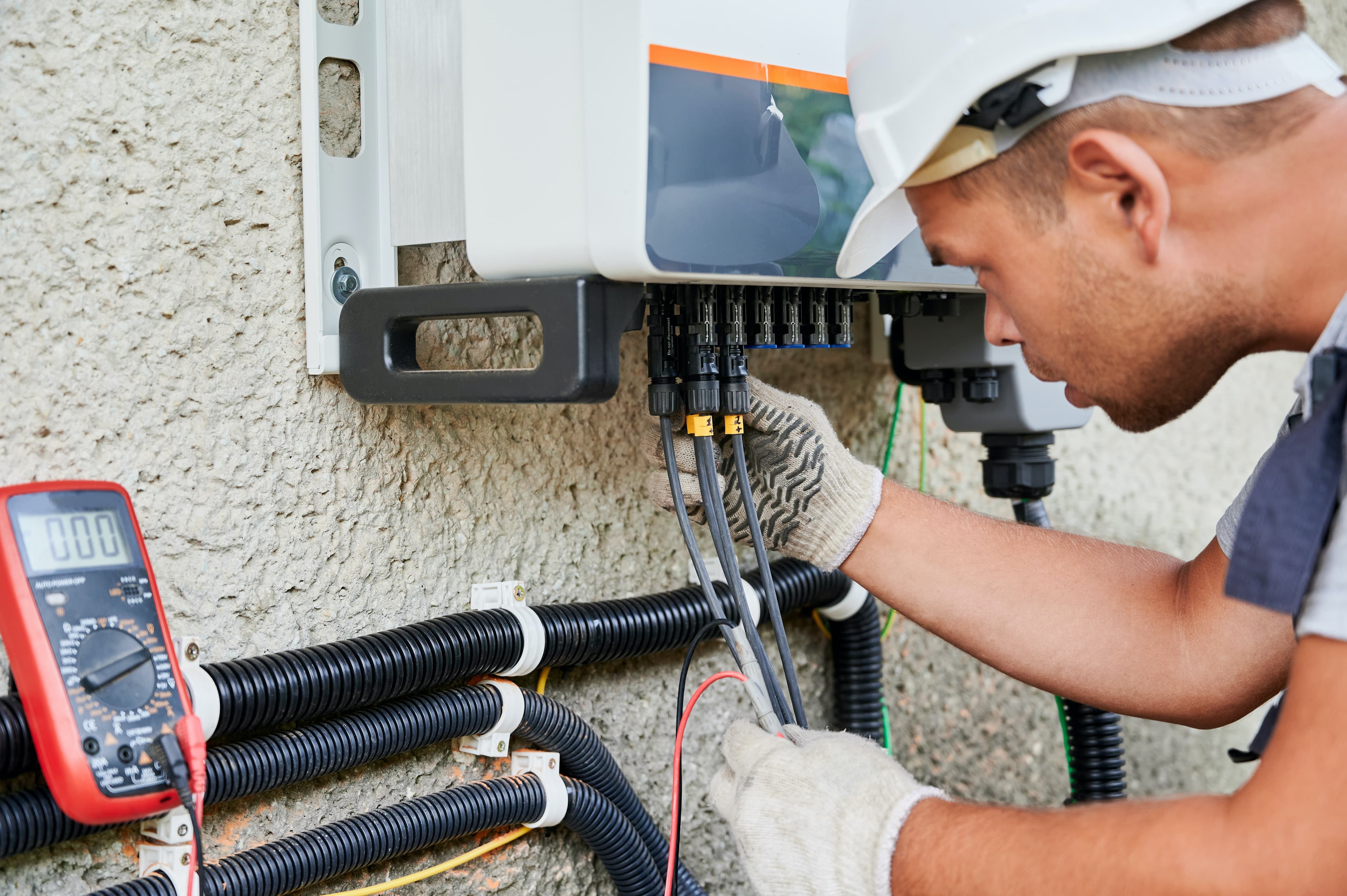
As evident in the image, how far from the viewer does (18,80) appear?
0.73 m

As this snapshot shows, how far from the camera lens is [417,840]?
863mm

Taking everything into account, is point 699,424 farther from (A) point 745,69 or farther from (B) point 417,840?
(B) point 417,840

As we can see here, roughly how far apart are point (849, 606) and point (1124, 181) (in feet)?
2.22

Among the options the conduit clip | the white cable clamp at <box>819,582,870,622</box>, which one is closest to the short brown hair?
the white cable clamp at <box>819,582,870,622</box>

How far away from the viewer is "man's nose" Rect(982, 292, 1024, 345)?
2.63ft

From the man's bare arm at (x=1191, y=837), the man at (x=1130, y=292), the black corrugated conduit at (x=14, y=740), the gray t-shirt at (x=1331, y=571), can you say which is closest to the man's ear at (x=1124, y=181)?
the man at (x=1130, y=292)

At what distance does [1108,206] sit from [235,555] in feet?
2.24

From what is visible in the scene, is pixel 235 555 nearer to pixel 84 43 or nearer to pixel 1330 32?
pixel 84 43

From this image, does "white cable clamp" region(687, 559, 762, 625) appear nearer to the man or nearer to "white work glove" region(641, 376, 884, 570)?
"white work glove" region(641, 376, 884, 570)

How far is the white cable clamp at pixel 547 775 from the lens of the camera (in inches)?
37.2

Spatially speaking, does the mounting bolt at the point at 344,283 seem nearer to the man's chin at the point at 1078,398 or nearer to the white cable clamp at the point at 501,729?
the white cable clamp at the point at 501,729

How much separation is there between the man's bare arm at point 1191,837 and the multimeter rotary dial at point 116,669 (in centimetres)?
49

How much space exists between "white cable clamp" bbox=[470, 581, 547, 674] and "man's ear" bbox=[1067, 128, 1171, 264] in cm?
55

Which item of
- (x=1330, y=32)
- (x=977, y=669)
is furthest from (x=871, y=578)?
(x=1330, y=32)
